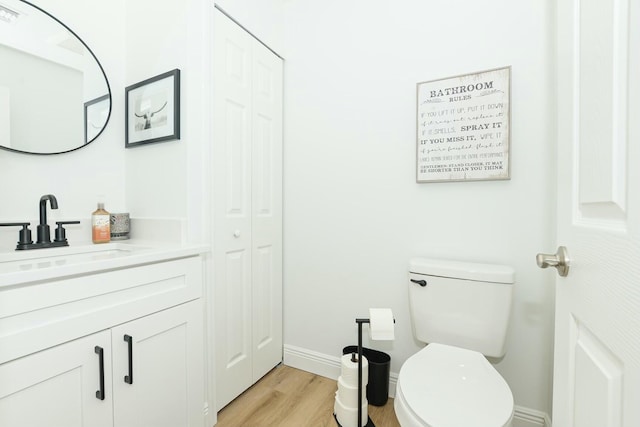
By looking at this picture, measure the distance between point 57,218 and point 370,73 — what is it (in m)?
1.72

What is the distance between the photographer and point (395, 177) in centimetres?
160

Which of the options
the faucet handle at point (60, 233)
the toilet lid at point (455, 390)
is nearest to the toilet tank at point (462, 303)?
the toilet lid at point (455, 390)

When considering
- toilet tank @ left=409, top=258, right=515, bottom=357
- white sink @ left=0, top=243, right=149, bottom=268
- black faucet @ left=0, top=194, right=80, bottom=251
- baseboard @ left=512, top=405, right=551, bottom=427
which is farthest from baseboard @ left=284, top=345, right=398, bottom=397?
black faucet @ left=0, top=194, right=80, bottom=251

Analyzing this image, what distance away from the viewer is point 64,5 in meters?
1.34

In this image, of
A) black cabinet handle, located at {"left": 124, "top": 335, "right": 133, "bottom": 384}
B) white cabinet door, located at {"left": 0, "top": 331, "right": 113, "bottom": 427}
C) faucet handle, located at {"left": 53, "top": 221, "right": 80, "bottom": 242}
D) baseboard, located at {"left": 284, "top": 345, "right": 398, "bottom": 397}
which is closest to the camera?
white cabinet door, located at {"left": 0, "top": 331, "right": 113, "bottom": 427}

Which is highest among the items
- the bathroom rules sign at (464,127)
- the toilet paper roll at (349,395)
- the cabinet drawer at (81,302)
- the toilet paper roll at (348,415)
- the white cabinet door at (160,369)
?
the bathroom rules sign at (464,127)

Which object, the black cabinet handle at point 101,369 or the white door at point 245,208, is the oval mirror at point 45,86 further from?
the black cabinet handle at point 101,369

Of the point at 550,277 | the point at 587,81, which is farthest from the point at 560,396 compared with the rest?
the point at 550,277

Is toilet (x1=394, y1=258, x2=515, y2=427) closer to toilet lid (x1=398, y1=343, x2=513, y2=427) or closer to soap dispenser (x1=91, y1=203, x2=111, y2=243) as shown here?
toilet lid (x1=398, y1=343, x2=513, y2=427)

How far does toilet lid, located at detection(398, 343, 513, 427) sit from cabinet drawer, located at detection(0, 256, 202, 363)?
0.93 meters

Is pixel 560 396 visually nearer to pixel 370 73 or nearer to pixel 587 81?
pixel 587 81

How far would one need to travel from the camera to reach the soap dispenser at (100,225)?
4.45ft

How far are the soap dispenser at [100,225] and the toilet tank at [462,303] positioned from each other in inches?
57.6

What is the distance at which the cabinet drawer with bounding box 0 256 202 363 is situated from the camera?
2.45 ft
